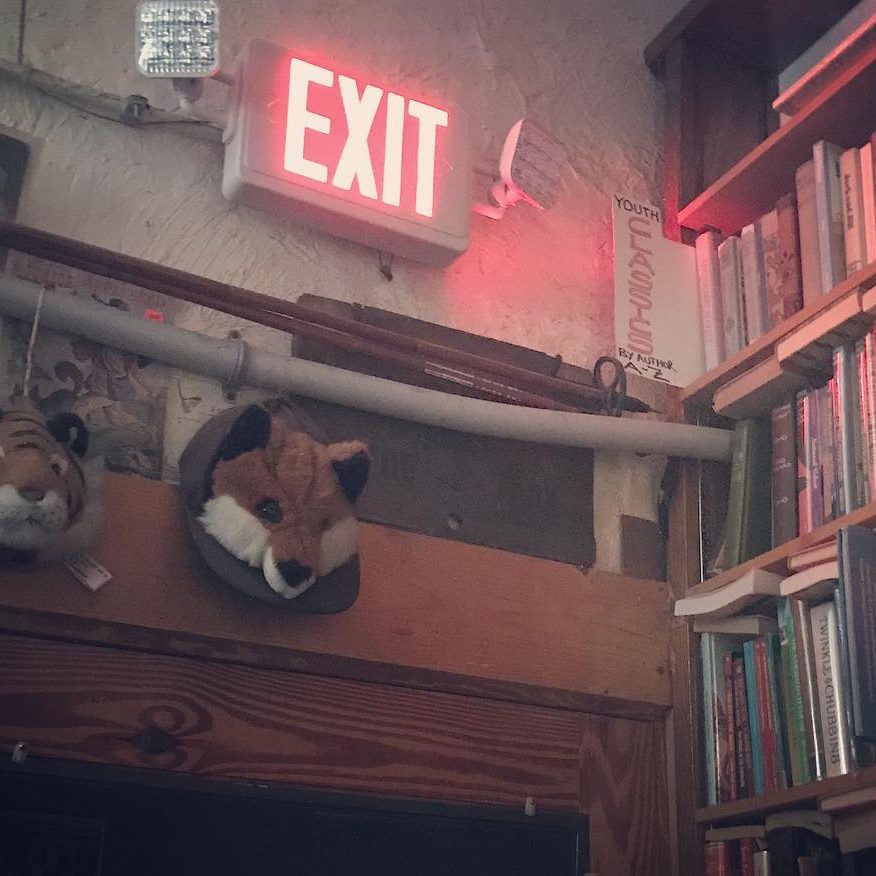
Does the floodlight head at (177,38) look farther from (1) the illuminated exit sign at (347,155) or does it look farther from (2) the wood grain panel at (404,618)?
(2) the wood grain panel at (404,618)

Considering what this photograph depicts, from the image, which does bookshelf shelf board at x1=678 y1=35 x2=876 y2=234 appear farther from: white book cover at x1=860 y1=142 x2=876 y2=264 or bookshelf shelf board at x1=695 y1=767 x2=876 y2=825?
bookshelf shelf board at x1=695 y1=767 x2=876 y2=825

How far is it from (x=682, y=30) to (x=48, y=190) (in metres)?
1.09

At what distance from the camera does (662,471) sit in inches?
67.2

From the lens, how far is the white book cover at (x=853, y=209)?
1.47 metres

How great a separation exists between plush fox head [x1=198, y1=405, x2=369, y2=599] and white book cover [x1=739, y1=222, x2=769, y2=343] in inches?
27.7

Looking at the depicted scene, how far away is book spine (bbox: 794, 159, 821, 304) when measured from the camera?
5.00ft

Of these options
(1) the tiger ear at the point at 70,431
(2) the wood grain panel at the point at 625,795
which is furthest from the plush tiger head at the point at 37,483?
(2) the wood grain panel at the point at 625,795

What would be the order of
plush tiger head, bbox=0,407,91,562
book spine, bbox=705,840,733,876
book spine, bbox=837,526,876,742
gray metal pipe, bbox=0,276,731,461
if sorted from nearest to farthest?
1. plush tiger head, bbox=0,407,91,562
2. book spine, bbox=837,526,876,742
3. gray metal pipe, bbox=0,276,731,461
4. book spine, bbox=705,840,733,876

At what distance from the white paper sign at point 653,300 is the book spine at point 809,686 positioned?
0.43 meters

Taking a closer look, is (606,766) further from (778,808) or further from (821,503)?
(821,503)

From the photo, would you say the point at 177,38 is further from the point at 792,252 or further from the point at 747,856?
the point at 747,856

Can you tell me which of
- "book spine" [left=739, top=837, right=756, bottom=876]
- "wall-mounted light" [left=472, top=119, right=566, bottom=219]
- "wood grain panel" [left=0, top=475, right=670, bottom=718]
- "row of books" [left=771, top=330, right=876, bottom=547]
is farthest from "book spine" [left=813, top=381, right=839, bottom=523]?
"wall-mounted light" [left=472, top=119, right=566, bottom=219]

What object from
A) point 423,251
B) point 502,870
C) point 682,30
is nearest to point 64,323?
point 423,251

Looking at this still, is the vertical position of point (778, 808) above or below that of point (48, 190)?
below
